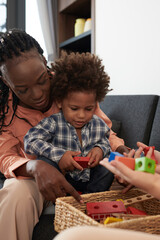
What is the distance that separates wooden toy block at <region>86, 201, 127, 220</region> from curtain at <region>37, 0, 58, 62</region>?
8.05 feet

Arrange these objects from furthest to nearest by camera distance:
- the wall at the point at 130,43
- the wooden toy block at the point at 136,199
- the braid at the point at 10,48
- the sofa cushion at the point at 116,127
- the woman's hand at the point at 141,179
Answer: the wall at the point at 130,43 < the sofa cushion at the point at 116,127 < the braid at the point at 10,48 < the wooden toy block at the point at 136,199 < the woman's hand at the point at 141,179

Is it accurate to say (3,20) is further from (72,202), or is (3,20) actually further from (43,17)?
(72,202)

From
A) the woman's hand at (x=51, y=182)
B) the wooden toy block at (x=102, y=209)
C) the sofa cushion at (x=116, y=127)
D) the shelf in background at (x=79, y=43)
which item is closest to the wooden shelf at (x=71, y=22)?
the shelf in background at (x=79, y=43)

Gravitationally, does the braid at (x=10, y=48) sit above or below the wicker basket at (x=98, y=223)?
above

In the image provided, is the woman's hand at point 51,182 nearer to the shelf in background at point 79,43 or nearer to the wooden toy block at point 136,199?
the wooden toy block at point 136,199

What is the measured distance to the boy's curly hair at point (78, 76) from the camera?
1134mm

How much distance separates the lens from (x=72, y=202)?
90 centimetres

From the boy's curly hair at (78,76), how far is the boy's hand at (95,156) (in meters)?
0.25

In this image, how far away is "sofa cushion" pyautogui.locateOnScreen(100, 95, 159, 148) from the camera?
1578 millimetres

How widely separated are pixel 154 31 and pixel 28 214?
150cm

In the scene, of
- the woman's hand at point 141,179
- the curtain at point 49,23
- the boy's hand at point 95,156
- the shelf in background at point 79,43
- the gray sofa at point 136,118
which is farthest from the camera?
the curtain at point 49,23

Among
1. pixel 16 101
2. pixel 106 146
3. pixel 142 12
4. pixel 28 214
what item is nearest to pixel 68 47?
pixel 142 12

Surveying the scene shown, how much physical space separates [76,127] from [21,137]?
0.28 m

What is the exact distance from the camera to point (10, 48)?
116 centimetres
